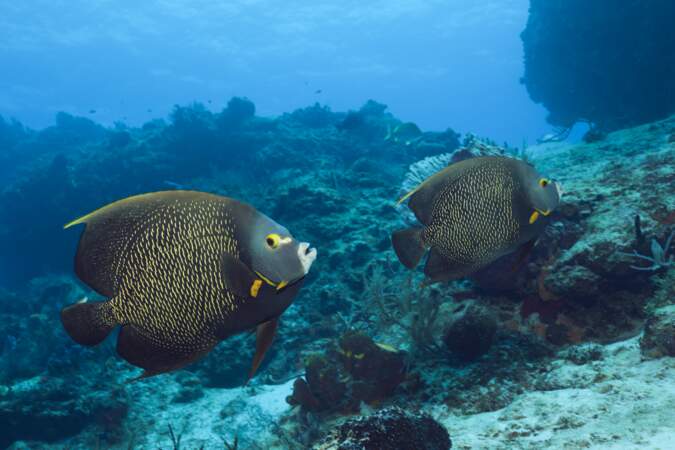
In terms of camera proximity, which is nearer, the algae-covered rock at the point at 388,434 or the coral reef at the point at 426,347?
the algae-covered rock at the point at 388,434

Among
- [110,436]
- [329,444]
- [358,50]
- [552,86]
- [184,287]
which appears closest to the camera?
[184,287]

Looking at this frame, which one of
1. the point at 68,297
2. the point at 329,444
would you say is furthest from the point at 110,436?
the point at 68,297

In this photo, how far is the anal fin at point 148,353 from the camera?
4.81ft

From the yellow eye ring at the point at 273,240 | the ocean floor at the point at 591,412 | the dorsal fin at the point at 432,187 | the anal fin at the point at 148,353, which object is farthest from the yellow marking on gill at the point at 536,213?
the anal fin at the point at 148,353

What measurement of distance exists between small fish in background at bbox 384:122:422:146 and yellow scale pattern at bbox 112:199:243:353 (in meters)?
13.4

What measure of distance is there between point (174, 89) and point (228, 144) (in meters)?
54.9

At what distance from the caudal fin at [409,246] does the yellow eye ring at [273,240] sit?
964 millimetres

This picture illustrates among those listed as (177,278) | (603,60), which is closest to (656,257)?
(177,278)

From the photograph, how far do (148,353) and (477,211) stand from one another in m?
1.80

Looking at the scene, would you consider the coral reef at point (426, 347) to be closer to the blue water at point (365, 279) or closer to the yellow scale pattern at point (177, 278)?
the blue water at point (365, 279)

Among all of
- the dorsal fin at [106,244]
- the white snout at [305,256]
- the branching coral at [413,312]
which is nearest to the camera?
the white snout at [305,256]

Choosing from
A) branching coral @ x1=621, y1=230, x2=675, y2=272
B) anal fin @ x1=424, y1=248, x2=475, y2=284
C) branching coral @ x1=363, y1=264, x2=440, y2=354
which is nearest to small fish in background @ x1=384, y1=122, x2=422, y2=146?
branching coral @ x1=363, y1=264, x2=440, y2=354

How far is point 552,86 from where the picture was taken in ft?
68.2

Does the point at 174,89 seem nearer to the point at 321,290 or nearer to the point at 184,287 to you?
the point at 321,290
